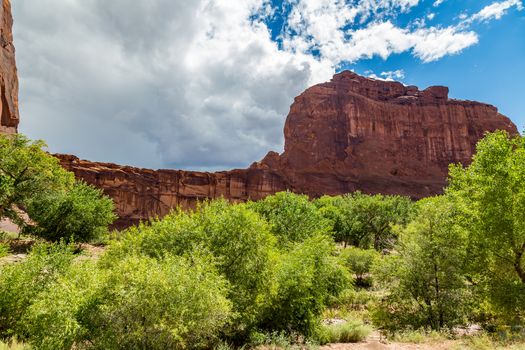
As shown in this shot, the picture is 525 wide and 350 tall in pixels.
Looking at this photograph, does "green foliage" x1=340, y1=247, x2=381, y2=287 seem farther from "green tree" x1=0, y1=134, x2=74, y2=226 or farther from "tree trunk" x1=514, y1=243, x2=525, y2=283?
"green tree" x1=0, y1=134, x2=74, y2=226

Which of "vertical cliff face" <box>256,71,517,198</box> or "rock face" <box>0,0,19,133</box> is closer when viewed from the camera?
"rock face" <box>0,0,19,133</box>

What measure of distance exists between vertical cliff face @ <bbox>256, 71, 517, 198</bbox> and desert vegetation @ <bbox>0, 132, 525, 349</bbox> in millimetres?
77256

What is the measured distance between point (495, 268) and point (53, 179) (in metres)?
31.0

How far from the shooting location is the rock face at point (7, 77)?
45406mm

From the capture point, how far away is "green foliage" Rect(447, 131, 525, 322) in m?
13.7

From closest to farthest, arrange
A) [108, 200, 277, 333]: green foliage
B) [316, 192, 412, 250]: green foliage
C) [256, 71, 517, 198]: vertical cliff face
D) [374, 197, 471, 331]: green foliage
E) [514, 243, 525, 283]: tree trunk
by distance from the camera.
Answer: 1. [108, 200, 277, 333]: green foliage
2. [514, 243, 525, 283]: tree trunk
3. [374, 197, 471, 331]: green foliage
4. [316, 192, 412, 250]: green foliage
5. [256, 71, 517, 198]: vertical cliff face

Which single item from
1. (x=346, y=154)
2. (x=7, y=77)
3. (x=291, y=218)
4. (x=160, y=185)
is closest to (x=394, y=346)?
(x=291, y=218)

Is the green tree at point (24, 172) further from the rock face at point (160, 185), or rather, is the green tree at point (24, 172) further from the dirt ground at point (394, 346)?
the rock face at point (160, 185)

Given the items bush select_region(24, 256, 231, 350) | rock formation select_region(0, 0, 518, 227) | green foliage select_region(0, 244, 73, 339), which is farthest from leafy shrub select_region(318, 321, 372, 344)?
rock formation select_region(0, 0, 518, 227)

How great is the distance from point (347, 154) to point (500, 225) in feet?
292

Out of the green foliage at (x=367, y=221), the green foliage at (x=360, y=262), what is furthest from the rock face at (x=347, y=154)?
the green foliage at (x=360, y=262)

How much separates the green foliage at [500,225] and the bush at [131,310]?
38.4 feet

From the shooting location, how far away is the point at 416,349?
1218 cm

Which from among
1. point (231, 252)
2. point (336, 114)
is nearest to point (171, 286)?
point (231, 252)
